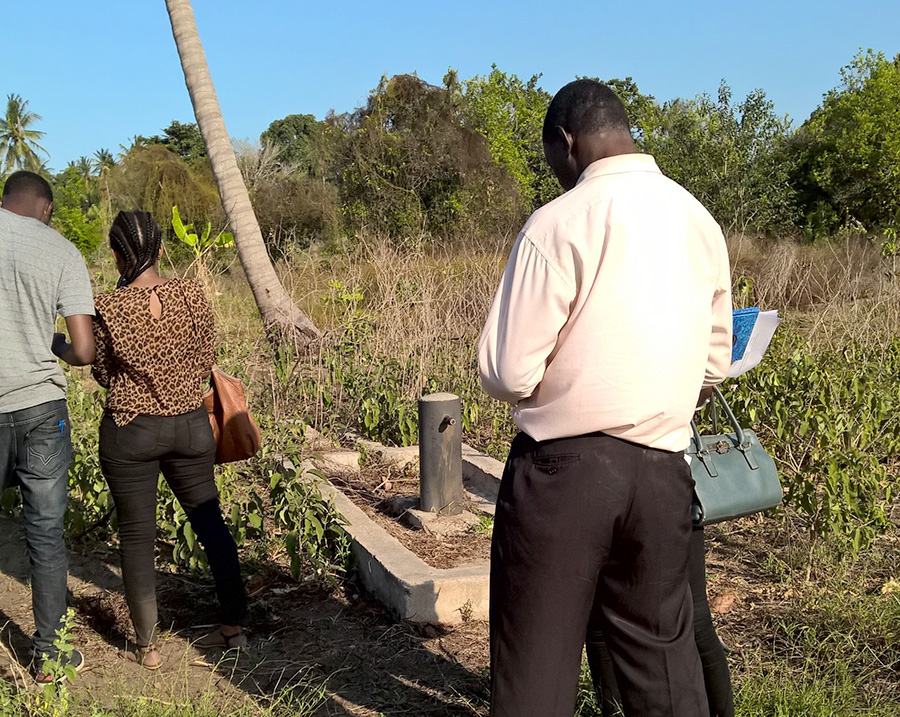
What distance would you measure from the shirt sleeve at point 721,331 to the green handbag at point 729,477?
0.14 metres

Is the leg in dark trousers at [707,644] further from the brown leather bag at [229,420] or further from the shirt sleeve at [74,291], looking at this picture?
the shirt sleeve at [74,291]

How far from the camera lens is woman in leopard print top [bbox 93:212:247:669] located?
3.50m

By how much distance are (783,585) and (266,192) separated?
2122 centimetres

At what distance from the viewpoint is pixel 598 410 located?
6.64 ft

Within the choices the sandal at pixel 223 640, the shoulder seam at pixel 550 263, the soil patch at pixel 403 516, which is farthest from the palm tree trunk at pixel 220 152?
the shoulder seam at pixel 550 263

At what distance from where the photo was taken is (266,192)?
2375 centimetres

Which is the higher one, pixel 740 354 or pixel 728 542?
pixel 740 354

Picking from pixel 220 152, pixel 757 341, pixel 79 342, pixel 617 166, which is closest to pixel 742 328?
pixel 757 341

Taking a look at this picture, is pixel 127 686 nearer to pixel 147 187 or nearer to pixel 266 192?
pixel 266 192

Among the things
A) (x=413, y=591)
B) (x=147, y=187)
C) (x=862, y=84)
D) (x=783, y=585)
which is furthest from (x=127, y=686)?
(x=862, y=84)

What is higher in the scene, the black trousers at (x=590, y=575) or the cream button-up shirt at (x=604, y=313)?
the cream button-up shirt at (x=604, y=313)

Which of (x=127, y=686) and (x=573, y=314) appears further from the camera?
(x=127, y=686)

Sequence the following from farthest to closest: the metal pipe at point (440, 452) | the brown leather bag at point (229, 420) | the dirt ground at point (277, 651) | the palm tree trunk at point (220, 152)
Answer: the palm tree trunk at point (220, 152), the metal pipe at point (440, 452), the brown leather bag at point (229, 420), the dirt ground at point (277, 651)

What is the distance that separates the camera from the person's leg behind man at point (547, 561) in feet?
6.72
